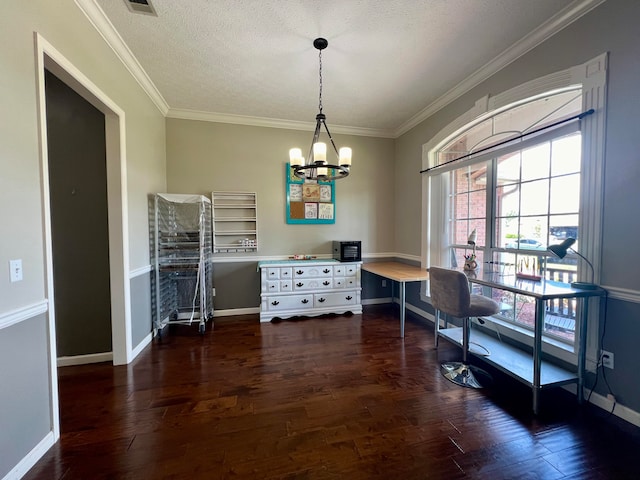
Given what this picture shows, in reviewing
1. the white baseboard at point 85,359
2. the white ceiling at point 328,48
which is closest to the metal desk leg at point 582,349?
the white ceiling at point 328,48

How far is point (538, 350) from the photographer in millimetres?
1808

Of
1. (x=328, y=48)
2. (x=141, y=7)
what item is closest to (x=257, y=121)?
(x=328, y=48)

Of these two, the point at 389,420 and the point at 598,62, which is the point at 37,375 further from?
the point at 598,62

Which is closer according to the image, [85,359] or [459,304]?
[459,304]

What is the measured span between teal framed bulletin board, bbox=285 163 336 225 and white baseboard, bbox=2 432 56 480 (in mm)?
3108

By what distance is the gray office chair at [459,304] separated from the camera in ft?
6.84

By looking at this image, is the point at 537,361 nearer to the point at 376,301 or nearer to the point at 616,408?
the point at 616,408

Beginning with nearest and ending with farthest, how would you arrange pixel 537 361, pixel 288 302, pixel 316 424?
1. pixel 316 424
2. pixel 537 361
3. pixel 288 302

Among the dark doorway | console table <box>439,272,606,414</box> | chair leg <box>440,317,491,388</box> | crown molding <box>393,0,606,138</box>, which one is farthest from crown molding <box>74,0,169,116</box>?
chair leg <box>440,317,491,388</box>

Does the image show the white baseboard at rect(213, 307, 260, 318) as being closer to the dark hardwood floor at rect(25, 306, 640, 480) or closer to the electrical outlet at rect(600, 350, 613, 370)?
the dark hardwood floor at rect(25, 306, 640, 480)

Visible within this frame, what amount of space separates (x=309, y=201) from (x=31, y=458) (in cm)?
351

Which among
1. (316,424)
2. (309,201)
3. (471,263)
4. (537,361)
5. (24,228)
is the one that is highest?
(309,201)

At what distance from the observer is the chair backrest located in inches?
81.7

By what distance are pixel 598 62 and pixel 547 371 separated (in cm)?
230
